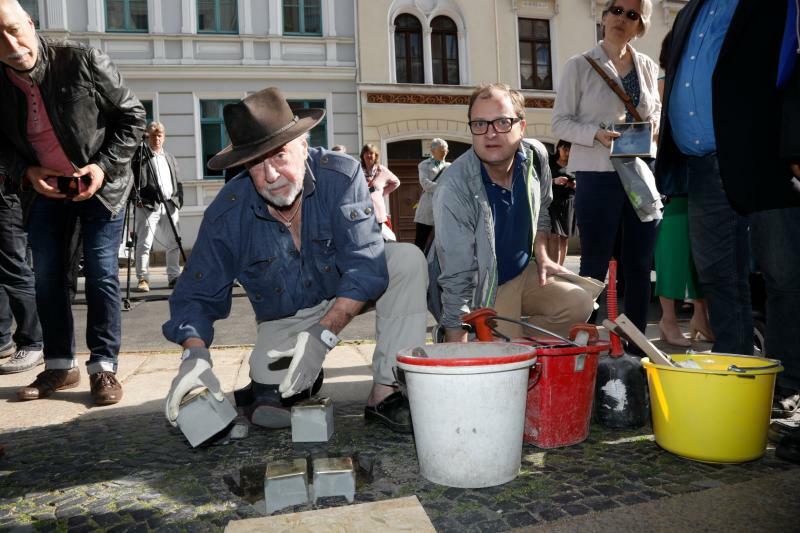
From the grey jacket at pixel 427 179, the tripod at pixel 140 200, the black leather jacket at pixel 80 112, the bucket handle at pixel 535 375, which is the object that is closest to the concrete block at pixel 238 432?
the bucket handle at pixel 535 375

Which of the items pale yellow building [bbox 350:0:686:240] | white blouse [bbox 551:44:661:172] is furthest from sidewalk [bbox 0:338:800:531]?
pale yellow building [bbox 350:0:686:240]

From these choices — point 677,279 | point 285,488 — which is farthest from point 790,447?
point 677,279

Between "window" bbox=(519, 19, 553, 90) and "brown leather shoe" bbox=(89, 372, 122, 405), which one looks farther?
"window" bbox=(519, 19, 553, 90)

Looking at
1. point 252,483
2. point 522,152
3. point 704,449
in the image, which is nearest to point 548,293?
point 522,152

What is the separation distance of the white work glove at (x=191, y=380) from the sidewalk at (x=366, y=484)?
212 millimetres

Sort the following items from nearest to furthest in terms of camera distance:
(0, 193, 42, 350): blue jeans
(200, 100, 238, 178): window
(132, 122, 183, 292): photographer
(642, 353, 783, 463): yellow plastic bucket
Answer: (642, 353, 783, 463): yellow plastic bucket → (0, 193, 42, 350): blue jeans → (132, 122, 183, 292): photographer → (200, 100, 238, 178): window

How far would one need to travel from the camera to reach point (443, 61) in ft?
47.8

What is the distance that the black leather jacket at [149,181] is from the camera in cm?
587

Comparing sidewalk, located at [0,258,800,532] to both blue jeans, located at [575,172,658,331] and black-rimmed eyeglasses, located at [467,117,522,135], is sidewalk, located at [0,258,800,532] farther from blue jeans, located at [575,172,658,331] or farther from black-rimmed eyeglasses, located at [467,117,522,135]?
black-rimmed eyeglasses, located at [467,117,522,135]

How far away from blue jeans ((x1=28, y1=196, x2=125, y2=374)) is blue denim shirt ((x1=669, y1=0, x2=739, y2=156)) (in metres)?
2.66

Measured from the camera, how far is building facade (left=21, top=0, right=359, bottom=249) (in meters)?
12.8

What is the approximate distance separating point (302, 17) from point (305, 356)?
1295 cm

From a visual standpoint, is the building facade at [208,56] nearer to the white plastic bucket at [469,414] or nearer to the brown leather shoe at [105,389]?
the brown leather shoe at [105,389]

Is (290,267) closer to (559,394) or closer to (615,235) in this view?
(559,394)
